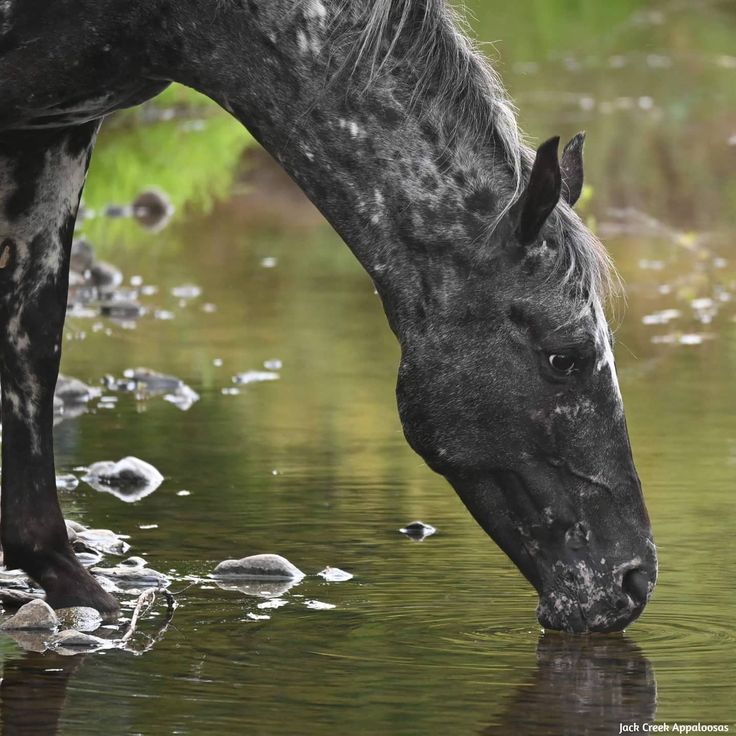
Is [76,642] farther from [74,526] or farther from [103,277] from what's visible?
[103,277]

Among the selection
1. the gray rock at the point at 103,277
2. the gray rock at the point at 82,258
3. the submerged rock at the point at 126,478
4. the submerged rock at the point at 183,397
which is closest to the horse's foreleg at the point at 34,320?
the submerged rock at the point at 126,478

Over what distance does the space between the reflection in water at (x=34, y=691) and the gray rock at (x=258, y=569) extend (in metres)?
0.95

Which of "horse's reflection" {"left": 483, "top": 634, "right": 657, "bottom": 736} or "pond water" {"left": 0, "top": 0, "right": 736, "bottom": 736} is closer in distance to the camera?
"horse's reflection" {"left": 483, "top": 634, "right": 657, "bottom": 736}

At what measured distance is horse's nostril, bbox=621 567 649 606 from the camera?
504 centimetres

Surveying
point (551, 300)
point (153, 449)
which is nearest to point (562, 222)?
point (551, 300)

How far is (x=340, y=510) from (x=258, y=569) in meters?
0.93

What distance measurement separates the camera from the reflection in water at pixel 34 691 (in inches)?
170

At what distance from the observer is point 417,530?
6418mm

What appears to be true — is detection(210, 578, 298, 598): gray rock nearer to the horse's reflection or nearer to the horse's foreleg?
the horse's foreleg

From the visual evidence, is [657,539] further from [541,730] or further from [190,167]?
[190,167]

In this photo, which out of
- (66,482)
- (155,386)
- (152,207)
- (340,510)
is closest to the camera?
(340,510)

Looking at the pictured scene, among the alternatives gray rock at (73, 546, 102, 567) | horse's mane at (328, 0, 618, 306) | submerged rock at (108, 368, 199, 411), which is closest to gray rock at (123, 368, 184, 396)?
submerged rock at (108, 368, 199, 411)

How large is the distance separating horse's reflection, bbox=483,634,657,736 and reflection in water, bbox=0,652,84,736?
0.98m

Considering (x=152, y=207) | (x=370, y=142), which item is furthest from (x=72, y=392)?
(x=152, y=207)
